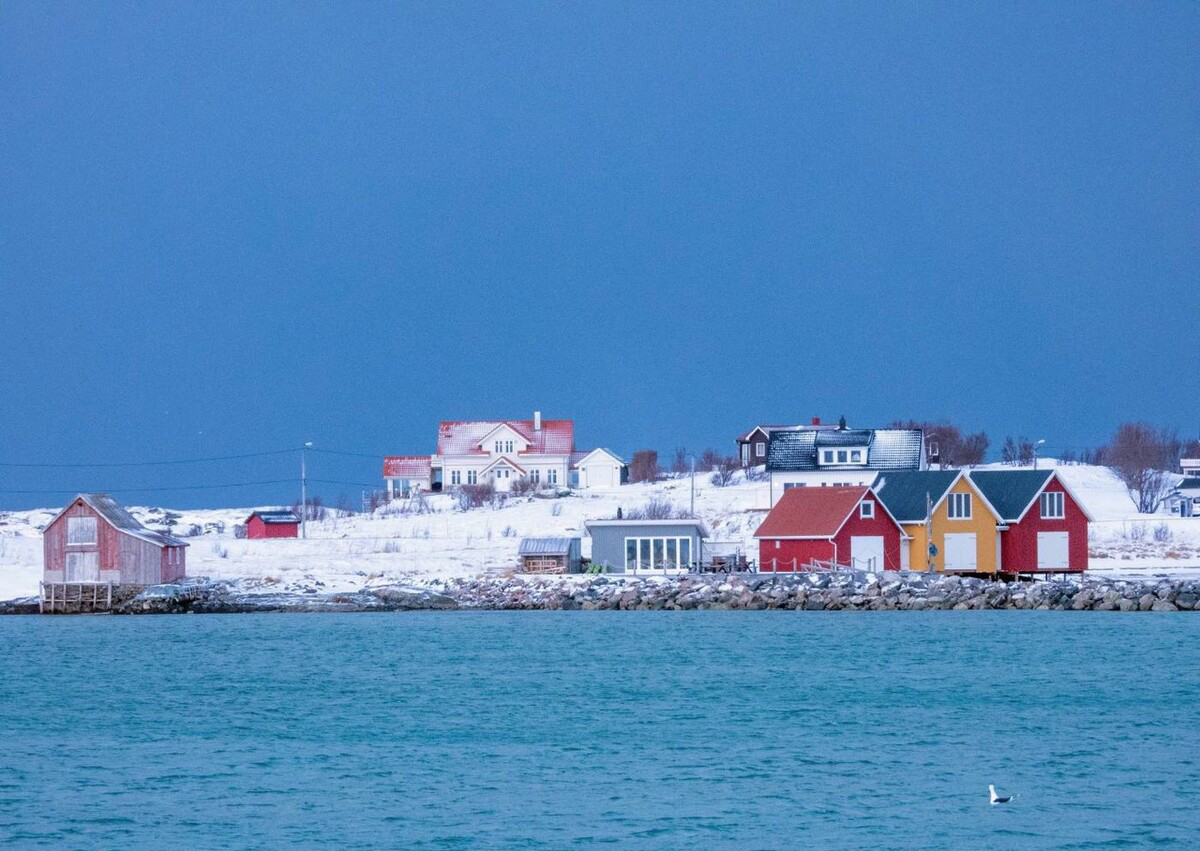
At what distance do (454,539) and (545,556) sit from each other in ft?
33.2

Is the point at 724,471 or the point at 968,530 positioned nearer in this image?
the point at 968,530

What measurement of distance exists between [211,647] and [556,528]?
25523mm

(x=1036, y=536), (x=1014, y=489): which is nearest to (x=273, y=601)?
(x=1014, y=489)

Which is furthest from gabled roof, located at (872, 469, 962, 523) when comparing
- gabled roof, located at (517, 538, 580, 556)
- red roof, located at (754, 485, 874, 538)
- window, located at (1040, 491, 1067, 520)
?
gabled roof, located at (517, 538, 580, 556)

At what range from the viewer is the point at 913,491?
56281 millimetres

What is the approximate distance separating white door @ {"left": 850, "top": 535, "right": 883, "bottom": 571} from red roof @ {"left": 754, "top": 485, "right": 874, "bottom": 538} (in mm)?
941

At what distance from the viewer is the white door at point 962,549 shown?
55656 mm

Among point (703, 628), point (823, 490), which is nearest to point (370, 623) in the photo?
point (703, 628)

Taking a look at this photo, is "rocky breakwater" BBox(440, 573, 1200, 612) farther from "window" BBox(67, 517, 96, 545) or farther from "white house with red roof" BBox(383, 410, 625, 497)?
"white house with red roof" BBox(383, 410, 625, 497)

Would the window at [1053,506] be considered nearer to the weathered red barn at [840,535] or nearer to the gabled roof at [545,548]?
the weathered red barn at [840,535]

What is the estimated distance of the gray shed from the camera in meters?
57.9

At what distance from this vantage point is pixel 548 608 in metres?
53.8

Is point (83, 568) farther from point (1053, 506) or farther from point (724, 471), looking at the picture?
point (724, 471)

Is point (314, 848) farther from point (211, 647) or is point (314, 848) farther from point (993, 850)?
point (211, 647)
